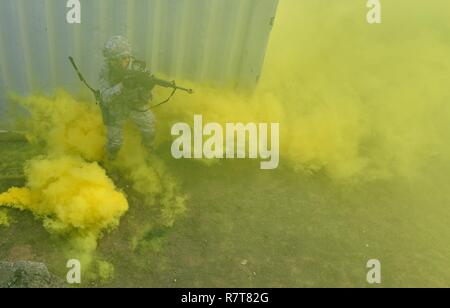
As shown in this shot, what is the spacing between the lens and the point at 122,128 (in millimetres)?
5371

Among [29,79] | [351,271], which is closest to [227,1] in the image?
[29,79]

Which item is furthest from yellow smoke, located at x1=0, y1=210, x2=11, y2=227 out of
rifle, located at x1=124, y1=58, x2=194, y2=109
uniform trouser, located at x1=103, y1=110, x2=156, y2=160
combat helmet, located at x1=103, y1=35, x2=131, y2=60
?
combat helmet, located at x1=103, y1=35, x2=131, y2=60

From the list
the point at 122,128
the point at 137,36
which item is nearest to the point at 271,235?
the point at 122,128

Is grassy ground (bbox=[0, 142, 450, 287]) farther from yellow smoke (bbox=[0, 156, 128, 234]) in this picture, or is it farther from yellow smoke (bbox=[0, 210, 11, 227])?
yellow smoke (bbox=[0, 156, 128, 234])

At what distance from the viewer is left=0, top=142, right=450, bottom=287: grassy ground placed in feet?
15.6

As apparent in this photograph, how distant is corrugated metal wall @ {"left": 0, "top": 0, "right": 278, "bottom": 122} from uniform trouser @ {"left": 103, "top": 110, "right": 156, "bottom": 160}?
85 centimetres

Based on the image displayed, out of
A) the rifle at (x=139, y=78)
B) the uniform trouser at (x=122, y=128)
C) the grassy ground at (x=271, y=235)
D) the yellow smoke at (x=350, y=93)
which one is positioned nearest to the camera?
the grassy ground at (x=271, y=235)

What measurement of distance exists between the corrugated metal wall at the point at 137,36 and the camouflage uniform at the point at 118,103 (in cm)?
68

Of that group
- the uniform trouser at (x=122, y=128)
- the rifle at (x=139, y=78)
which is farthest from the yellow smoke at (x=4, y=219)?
the rifle at (x=139, y=78)

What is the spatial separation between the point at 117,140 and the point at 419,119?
4.74m

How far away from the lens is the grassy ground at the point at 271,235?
4770 mm

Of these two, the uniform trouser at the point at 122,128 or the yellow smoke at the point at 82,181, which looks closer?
the yellow smoke at the point at 82,181

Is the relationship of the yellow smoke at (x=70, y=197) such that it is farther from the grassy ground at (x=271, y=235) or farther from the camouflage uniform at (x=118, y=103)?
the camouflage uniform at (x=118, y=103)

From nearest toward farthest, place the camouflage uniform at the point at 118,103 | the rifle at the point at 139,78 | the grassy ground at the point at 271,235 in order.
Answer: the grassy ground at the point at 271,235 < the camouflage uniform at the point at 118,103 < the rifle at the point at 139,78
